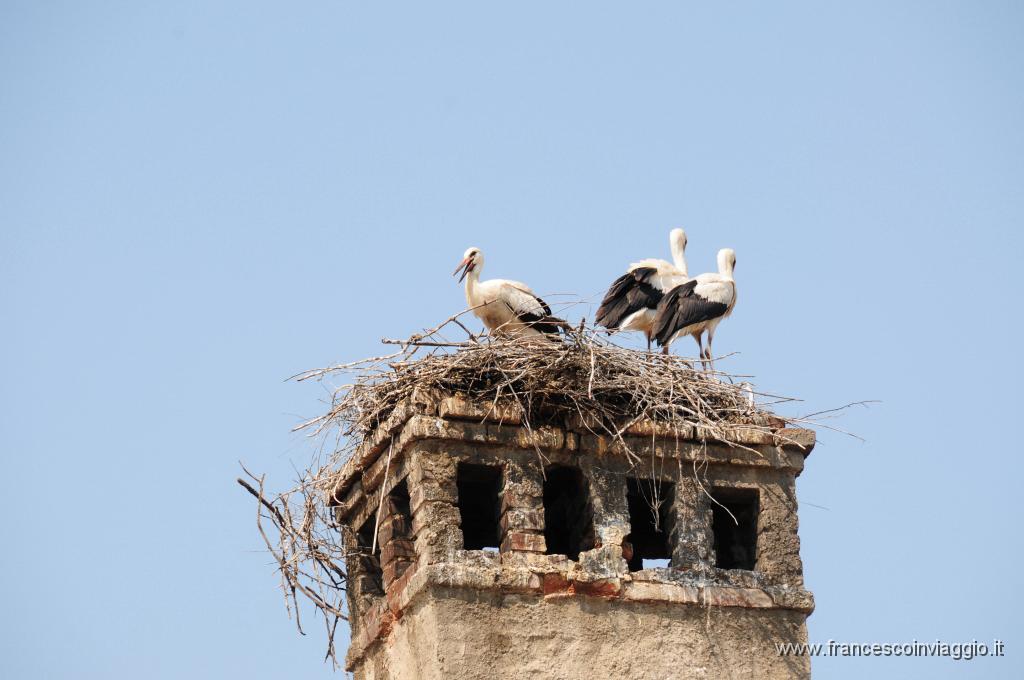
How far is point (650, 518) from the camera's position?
10219 millimetres

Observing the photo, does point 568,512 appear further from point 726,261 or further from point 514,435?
point 726,261

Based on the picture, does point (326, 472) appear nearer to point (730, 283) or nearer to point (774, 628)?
point (774, 628)

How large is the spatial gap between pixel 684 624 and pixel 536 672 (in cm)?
90

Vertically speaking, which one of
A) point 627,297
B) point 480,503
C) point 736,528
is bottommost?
point 736,528

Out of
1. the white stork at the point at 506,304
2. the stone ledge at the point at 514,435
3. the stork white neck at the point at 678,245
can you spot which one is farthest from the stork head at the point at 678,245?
the stone ledge at the point at 514,435

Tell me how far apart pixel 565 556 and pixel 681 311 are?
3547mm

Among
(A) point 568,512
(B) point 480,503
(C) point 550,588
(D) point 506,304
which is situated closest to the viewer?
(C) point 550,588

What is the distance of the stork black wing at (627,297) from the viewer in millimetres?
12711

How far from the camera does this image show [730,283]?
1262 centimetres

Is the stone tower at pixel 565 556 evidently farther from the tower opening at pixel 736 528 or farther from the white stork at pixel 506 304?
the white stork at pixel 506 304

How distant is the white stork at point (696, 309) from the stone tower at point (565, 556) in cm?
240

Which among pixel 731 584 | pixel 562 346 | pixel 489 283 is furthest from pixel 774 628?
pixel 489 283

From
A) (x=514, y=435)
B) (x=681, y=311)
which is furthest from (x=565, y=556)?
(x=681, y=311)

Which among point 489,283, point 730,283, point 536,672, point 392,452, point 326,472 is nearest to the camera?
point 536,672
